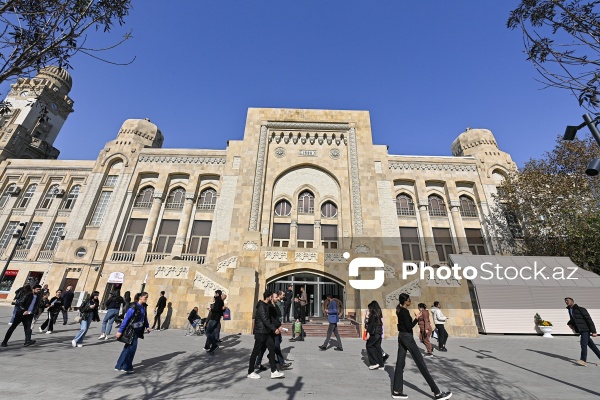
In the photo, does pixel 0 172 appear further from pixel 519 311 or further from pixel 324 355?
pixel 519 311

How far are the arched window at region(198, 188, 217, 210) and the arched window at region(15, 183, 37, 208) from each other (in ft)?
53.9

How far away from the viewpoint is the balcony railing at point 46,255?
21.6 metres

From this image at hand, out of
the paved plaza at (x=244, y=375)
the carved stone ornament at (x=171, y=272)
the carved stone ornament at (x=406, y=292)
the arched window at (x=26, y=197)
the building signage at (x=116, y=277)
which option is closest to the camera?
the paved plaza at (x=244, y=375)

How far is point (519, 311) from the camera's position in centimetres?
1470

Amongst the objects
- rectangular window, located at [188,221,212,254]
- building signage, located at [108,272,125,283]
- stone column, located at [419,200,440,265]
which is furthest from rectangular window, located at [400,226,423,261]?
building signage, located at [108,272,125,283]

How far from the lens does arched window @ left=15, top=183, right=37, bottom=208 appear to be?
79.2 ft

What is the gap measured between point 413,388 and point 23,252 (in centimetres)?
3044

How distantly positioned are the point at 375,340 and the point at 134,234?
21845mm

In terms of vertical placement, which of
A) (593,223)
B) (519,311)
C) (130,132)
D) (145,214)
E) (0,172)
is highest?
(130,132)

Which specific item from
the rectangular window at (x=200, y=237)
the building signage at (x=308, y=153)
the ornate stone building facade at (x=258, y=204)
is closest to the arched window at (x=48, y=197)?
the ornate stone building facade at (x=258, y=204)

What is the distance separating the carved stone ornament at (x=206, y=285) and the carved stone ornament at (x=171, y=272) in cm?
67

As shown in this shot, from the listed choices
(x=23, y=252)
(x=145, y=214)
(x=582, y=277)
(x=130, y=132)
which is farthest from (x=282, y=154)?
(x=23, y=252)

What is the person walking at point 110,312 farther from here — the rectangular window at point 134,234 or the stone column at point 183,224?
the rectangular window at point 134,234

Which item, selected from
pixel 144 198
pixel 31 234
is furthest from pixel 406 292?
pixel 31 234
